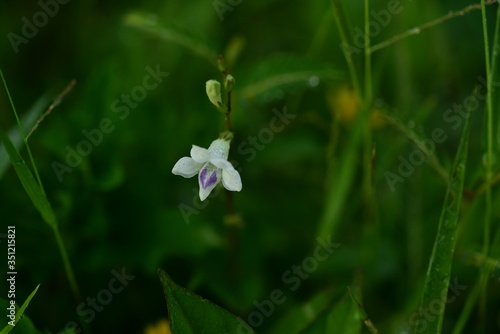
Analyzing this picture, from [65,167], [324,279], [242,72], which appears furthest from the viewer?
[242,72]

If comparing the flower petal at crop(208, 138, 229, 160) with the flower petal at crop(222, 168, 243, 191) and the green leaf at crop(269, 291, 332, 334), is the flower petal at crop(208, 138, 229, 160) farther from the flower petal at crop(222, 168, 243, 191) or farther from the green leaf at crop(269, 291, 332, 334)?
the green leaf at crop(269, 291, 332, 334)

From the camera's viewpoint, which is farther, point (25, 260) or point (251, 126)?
point (251, 126)

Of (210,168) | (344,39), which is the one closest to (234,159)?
(344,39)

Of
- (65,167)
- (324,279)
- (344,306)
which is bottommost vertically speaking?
(324,279)

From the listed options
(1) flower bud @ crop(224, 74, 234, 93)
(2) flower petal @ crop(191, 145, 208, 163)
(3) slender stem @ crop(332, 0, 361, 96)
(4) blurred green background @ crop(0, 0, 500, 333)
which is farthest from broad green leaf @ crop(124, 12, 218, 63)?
(2) flower petal @ crop(191, 145, 208, 163)

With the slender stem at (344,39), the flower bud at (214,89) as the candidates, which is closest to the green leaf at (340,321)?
the flower bud at (214,89)

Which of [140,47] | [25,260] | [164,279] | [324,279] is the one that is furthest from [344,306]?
[140,47]

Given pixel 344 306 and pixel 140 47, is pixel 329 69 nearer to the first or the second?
pixel 344 306

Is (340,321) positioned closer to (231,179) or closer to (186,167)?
(231,179)
